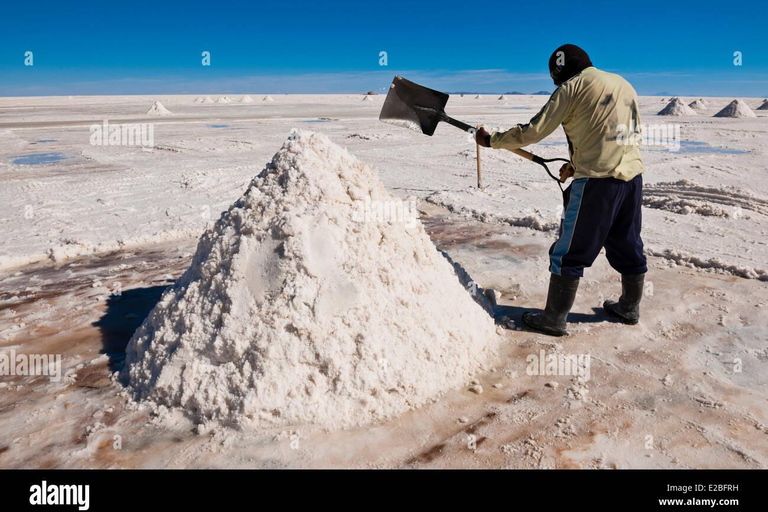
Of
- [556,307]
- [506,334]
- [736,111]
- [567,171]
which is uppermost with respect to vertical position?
[736,111]

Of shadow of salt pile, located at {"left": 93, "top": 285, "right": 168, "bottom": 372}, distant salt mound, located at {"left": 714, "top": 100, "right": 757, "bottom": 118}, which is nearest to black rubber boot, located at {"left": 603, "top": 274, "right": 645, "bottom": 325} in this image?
shadow of salt pile, located at {"left": 93, "top": 285, "right": 168, "bottom": 372}

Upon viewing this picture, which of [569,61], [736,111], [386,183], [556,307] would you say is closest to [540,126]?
[569,61]

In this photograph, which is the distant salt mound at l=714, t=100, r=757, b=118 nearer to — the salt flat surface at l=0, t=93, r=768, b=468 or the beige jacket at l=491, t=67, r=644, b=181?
the salt flat surface at l=0, t=93, r=768, b=468

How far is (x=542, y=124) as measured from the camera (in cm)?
243

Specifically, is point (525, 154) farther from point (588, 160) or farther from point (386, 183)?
point (386, 183)

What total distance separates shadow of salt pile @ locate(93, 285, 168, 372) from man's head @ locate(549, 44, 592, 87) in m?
2.65

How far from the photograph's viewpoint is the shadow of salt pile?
105 inches

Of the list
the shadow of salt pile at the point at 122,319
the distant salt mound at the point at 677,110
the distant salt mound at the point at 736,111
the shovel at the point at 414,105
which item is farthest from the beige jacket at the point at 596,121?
the distant salt mound at the point at 677,110

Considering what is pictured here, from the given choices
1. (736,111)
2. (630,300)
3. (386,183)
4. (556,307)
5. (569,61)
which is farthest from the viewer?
(736,111)

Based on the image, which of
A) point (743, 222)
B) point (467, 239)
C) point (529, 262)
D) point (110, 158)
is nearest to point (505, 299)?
point (529, 262)

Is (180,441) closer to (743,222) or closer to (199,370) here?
(199,370)

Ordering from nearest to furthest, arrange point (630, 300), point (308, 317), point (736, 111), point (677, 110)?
point (308, 317) → point (630, 300) → point (736, 111) → point (677, 110)

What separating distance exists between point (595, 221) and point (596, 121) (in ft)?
1.58
